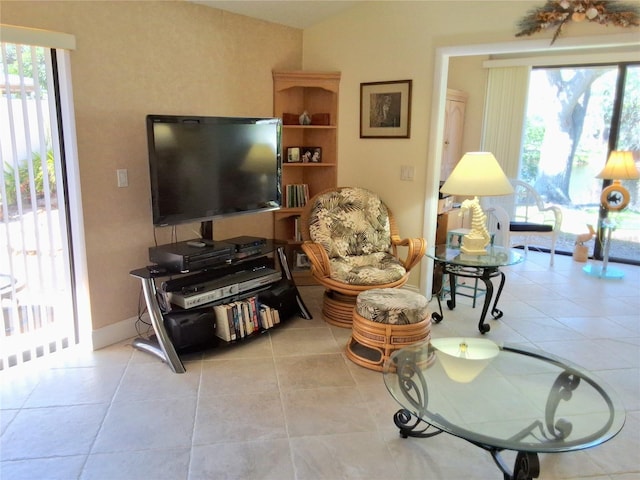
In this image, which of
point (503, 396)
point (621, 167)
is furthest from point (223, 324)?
point (621, 167)

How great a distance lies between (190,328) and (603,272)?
438 cm

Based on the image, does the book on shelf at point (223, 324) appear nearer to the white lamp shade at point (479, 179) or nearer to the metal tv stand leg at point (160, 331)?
the metal tv stand leg at point (160, 331)

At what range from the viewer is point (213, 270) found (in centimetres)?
334

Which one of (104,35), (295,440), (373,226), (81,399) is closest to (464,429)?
(295,440)

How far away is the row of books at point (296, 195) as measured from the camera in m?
4.39

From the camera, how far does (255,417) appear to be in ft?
8.00

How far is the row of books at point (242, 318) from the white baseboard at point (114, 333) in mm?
674

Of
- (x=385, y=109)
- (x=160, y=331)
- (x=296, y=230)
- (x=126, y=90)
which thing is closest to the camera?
(x=160, y=331)

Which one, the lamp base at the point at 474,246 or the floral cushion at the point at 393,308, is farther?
the lamp base at the point at 474,246

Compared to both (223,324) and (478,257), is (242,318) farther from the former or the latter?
(478,257)

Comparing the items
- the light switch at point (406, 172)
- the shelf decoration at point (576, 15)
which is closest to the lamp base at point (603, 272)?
the light switch at point (406, 172)

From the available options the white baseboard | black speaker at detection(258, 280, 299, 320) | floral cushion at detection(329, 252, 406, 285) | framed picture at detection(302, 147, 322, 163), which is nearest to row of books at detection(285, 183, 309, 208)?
framed picture at detection(302, 147, 322, 163)

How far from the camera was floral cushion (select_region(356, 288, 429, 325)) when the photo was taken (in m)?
2.92

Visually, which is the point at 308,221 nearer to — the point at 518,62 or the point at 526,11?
the point at 526,11
